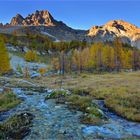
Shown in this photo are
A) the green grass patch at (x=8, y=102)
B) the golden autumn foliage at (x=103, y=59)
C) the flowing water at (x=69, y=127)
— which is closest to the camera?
the flowing water at (x=69, y=127)

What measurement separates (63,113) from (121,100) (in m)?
7.89

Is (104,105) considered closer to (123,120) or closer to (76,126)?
(123,120)

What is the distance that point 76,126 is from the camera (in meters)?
18.0

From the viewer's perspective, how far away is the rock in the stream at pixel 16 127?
53.2 feet

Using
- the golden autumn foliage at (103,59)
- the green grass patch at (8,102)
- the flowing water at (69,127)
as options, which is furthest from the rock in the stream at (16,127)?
the golden autumn foliage at (103,59)

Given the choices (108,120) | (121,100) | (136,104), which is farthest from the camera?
(121,100)

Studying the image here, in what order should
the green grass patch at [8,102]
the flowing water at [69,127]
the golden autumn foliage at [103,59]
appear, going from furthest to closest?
the golden autumn foliage at [103,59] → the green grass patch at [8,102] → the flowing water at [69,127]

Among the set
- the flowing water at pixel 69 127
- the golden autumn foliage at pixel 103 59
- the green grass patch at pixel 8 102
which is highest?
the golden autumn foliage at pixel 103 59

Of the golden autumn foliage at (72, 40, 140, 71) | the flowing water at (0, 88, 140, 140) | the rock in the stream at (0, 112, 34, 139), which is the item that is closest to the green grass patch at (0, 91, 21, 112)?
the flowing water at (0, 88, 140, 140)

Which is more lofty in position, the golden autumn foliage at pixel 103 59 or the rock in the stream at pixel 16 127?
the golden autumn foliage at pixel 103 59

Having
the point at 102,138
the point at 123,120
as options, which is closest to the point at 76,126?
the point at 102,138

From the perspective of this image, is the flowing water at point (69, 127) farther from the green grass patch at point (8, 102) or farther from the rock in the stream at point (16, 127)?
the green grass patch at point (8, 102)

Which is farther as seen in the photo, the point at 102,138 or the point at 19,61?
the point at 19,61

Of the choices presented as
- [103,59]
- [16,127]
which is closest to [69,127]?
[16,127]
